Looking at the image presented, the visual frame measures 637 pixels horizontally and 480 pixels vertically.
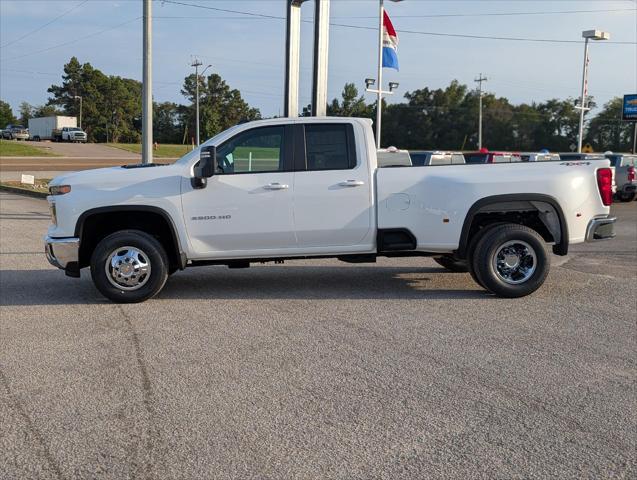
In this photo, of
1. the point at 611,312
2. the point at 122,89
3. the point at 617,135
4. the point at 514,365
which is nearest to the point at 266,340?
the point at 514,365

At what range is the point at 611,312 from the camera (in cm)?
761

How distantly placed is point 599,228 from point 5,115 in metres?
146

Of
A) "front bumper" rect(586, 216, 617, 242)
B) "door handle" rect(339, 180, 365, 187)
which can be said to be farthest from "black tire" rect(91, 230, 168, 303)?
"front bumper" rect(586, 216, 617, 242)

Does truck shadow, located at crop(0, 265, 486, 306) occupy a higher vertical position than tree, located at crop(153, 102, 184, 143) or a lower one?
lower

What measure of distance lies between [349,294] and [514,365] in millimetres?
3072

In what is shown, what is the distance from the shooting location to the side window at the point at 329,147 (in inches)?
323

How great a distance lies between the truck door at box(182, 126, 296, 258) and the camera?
8.02 meters

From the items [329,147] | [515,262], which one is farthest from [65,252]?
[515,262]

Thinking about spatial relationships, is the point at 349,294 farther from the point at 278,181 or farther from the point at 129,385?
the point at 129,385

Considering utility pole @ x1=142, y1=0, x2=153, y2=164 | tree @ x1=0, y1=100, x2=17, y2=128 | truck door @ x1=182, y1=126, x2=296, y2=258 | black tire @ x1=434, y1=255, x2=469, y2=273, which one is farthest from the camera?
tree @ x1=0, y1=100, x2=17, y2=128

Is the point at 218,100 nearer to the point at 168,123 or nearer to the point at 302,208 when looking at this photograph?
the point at 168,123

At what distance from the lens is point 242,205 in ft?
26.4

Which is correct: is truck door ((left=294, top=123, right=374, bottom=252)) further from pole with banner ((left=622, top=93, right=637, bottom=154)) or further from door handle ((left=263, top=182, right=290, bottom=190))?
pole with banner ((left=622, top=93, right=637, bottom=154))

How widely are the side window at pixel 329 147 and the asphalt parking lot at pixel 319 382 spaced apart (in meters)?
1.53
